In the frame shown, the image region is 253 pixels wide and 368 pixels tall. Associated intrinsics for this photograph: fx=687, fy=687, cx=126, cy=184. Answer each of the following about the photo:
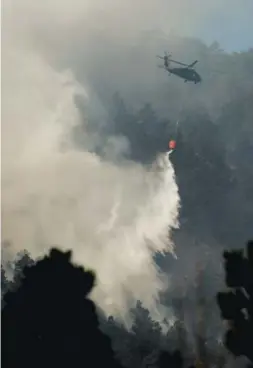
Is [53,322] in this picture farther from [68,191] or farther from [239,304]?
[239,304]

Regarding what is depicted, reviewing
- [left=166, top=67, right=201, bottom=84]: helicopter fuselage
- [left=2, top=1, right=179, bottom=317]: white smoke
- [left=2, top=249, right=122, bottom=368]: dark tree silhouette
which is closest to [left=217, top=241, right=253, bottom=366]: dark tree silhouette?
[left=2, top=1, right=179, bottom=317]: white smoke

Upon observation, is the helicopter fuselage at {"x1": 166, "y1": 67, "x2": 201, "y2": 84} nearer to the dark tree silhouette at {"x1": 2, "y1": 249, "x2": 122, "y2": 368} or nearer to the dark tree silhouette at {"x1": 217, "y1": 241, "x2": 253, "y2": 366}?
the dark tree silhouette at {"x1": 217, "y1": 241, "x2": 253, "y2": 366}

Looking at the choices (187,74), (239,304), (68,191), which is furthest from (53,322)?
(187,74)

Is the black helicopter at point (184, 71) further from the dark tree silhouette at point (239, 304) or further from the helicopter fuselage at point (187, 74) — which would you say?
the dark tree silhouette at point (239, 304)

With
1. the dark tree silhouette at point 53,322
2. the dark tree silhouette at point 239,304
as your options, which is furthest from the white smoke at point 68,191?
the dark tree silhouette at point 239,304

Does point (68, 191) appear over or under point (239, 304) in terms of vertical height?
over

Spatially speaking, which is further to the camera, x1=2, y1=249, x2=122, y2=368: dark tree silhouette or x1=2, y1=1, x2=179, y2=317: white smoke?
x1=2, y1=1, x2=179, y2=317: white smoke
